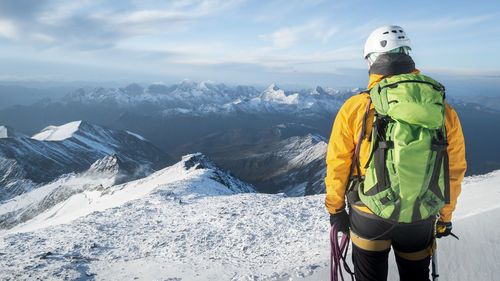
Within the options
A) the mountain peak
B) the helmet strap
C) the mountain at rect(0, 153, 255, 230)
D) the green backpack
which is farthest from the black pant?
the mountain peak

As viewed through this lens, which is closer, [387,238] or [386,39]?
[387,238]

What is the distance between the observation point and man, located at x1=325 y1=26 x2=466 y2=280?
4.18 metres

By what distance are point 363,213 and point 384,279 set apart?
3.93 feet

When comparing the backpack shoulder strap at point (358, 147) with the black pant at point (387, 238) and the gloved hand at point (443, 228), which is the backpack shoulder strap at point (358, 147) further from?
the gloved hand at point (443, 228)

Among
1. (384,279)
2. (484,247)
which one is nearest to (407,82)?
(384,279)

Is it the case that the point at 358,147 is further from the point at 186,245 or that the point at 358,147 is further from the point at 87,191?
the point at 87,191

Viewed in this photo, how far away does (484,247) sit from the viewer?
6.63m

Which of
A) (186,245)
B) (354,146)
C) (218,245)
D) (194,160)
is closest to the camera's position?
(354,146)

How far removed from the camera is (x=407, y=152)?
3.63 meters

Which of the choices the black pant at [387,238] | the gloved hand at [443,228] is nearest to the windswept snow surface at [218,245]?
the gloved hand at [443,228]

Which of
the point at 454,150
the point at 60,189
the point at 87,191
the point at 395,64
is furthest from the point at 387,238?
the point at 60,189

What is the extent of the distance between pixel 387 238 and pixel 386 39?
3350 mm

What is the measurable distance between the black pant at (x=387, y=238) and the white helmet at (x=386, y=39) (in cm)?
284

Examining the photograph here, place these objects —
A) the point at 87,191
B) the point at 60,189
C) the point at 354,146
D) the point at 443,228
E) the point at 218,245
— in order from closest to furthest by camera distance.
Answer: the point at 354,146 < the point at 443,228 < the point at 218,245 < the point at 87,191 < the point at 60,189
